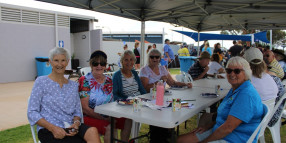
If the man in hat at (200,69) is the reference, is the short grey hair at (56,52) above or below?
above

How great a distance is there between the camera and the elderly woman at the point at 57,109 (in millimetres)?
1849

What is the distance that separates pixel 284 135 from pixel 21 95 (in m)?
6.14

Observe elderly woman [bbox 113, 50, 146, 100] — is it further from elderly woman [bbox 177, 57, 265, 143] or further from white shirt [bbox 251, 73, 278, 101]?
white shirt [bbox 251, 73, 278, 101]

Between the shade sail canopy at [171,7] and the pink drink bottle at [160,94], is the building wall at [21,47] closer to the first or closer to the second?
the shade sail canopy at [171,7]

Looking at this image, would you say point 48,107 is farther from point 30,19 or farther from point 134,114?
point 30,19

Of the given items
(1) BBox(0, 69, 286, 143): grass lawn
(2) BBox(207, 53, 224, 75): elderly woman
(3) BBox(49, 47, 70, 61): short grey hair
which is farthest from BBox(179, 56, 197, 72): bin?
(3) BBox(49, 47, 70, 61): short grey hair

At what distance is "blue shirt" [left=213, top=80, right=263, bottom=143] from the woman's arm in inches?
1.4

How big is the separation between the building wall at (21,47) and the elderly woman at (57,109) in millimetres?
7623

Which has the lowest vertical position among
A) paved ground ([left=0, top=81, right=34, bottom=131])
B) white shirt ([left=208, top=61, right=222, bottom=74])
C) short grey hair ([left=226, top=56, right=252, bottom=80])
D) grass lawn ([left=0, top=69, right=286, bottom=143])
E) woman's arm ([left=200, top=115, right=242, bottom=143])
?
grass lawn ([left=0, top=69, right=286, bottom=143])

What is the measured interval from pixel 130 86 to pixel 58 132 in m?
1.24

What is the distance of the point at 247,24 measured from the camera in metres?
7.40

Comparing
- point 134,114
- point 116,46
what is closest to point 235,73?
point 134,114

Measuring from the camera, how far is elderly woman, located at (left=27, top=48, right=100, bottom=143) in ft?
6.07

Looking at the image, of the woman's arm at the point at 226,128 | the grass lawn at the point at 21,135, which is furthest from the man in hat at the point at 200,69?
the woman's arm at the point at 226,128
